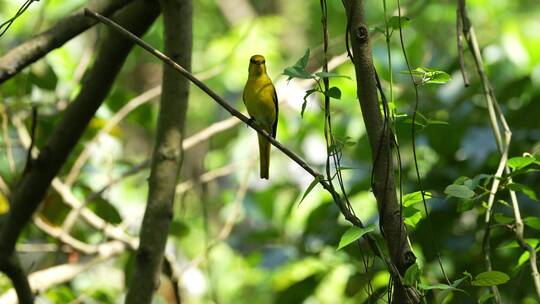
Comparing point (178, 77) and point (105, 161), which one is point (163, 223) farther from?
point (105, 161)

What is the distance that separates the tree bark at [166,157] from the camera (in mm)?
2244

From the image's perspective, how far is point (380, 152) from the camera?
143cm

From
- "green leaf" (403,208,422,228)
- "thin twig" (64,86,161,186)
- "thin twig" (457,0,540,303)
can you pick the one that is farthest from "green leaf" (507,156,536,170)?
"thin twig" (64,86,161,186)

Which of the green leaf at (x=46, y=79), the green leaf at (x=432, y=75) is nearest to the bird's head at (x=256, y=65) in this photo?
the green leaf at (x=46, y=79)

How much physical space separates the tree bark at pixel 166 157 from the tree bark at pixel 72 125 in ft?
0.41

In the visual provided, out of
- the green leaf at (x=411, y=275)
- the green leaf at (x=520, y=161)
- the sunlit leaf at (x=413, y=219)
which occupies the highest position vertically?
the green leaf at (x=520, y=161)

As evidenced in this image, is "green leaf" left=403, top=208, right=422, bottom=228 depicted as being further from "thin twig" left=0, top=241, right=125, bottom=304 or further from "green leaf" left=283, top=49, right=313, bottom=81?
"thin twig" left=0, top=241, right=125, bottom=304

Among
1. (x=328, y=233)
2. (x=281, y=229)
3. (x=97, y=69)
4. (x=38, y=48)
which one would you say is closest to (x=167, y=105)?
(x=97, y=69)

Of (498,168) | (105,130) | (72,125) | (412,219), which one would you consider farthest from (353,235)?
(105,130)

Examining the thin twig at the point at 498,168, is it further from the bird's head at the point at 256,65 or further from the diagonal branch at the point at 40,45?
the bird's head at the point at 256,65

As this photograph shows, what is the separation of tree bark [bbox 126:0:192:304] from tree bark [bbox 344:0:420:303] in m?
0.91

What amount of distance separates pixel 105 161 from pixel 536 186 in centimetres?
179

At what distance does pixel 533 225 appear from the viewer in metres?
1.87

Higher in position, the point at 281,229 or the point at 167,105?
the point at 167,105
